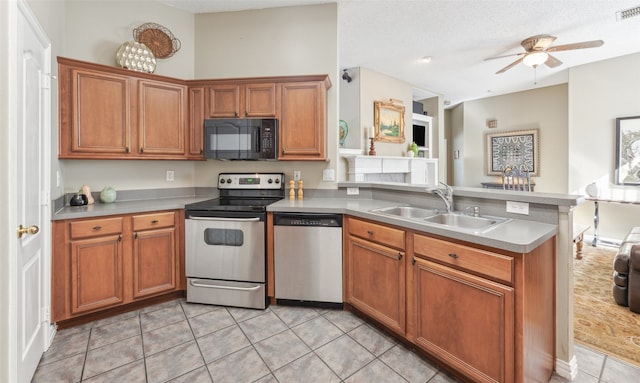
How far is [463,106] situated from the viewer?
7.16 m

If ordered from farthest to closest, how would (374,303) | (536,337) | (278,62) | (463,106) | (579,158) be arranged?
(463,106) → (579,158) → (278,62) → (374,303) → (536,337)

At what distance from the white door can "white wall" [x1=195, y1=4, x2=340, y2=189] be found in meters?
1.43

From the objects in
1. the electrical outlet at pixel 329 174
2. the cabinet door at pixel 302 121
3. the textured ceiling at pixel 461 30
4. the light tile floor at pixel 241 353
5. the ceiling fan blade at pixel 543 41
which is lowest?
the light tile floor at pixel 241 353

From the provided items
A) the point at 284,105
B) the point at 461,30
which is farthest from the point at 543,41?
the point at 284,105

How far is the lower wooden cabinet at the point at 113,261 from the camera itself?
2084 millimetres

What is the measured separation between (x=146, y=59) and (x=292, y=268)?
7.87 feet

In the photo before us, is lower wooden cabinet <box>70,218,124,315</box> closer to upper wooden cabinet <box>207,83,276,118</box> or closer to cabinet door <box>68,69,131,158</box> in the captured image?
cabinet door <box>68,69,131,158</box>

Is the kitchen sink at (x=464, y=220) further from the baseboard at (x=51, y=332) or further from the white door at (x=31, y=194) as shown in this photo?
the baseboard at (x=51, y=332)

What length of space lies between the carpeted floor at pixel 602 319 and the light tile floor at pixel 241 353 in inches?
6.9

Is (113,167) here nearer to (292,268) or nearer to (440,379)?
(292,268)

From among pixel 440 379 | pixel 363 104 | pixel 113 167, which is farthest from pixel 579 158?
pixel 113 167

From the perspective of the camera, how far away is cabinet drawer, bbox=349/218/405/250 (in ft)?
6.20

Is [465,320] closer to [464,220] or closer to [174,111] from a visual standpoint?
[464,220]

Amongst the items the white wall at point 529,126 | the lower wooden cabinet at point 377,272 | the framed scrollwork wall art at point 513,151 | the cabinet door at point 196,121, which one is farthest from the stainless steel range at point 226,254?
the white wall at point 529,126
